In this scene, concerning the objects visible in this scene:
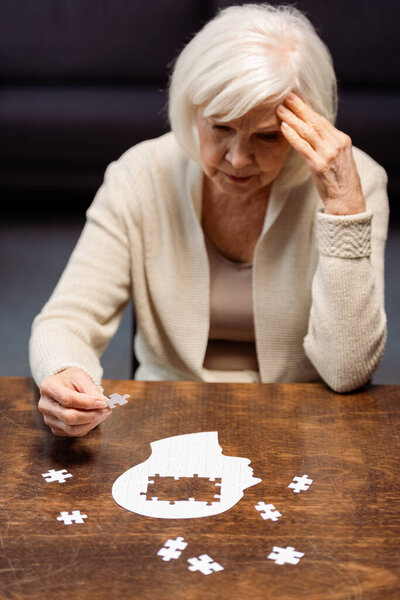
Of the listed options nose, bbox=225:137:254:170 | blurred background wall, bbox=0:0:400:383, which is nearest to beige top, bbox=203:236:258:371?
nose, bbox=225:137:254:170

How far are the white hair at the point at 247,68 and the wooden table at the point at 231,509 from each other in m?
0.64

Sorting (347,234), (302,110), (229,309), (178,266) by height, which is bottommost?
(229,309)

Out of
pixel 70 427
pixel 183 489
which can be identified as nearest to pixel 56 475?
pixel 70 427

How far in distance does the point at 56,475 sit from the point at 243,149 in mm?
870

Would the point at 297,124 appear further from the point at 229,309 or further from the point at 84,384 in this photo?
the point at 84,384

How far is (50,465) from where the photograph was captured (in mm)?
1469

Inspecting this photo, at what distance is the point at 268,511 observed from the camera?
1320 mm

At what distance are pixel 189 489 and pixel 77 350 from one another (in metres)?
0.54

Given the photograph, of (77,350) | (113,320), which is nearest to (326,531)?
(77,350)

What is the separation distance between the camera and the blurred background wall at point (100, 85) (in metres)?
5.41

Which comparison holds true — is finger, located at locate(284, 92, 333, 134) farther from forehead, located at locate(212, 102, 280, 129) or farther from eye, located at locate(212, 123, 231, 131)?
eye, located at locate(212, 123, 231, 131)

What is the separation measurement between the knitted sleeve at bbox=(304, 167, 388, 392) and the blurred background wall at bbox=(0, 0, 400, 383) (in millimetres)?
3468

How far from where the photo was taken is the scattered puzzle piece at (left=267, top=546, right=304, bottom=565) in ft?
3.90

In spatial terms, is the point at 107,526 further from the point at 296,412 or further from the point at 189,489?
the point at 296,412
